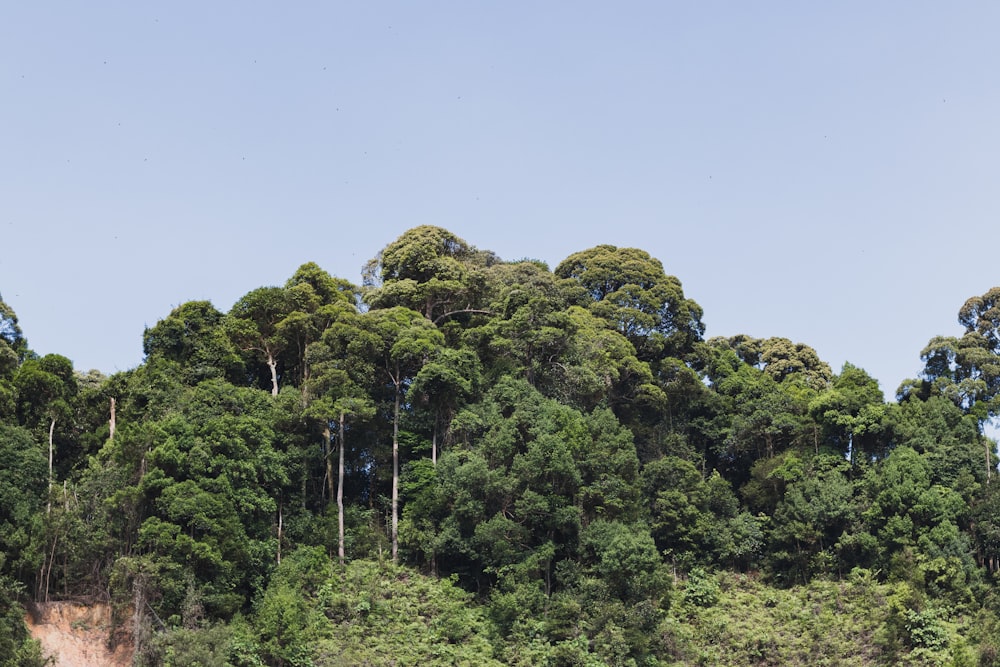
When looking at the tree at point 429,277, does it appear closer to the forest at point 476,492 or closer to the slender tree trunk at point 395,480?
the forest at point 476,492

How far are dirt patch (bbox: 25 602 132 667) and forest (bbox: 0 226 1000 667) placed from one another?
396mm

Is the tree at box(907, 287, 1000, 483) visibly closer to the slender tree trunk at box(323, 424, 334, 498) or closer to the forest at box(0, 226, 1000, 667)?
the forest at box(0, 226, 1000, 667)

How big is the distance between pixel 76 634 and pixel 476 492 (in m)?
11.0

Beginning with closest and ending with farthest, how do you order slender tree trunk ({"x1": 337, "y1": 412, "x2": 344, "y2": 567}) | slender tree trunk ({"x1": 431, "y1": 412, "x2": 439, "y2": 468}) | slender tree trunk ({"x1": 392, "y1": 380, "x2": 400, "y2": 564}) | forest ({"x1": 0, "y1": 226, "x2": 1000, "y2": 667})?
forest ({"x1": 0, "y1": 226, "x2": 1000, "y2": 667}) → slender tree trunk ({"x1": 337, "y1": 412, "x2": 344, "y2": 567}) → slender tree trunk ({"x1": 392, "y1": 380, "x2": 400, "y2": 564}) → slender tree trunk ({"x1": 431, "y1": 412, "x2": 439, "y2": 468})

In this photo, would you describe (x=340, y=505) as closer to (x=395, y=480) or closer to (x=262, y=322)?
(x=395, y=480)

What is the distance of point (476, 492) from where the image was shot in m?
33.1

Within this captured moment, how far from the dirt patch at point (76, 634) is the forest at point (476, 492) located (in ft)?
1.30

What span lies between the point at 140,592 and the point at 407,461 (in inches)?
395

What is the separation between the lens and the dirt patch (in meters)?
29.8

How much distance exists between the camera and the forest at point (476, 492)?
30406mm

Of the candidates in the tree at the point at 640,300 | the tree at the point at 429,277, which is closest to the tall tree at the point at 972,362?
the tree at the point at 640,300

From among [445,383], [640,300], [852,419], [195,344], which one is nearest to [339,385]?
[445,383]

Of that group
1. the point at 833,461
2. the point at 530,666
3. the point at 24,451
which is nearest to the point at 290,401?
the point at 24,451

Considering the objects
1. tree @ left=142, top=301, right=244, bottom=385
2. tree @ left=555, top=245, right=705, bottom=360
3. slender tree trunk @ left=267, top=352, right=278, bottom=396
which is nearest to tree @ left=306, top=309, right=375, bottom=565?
slender tree trunk @ left=267, top=352, right=278, bottom=396
